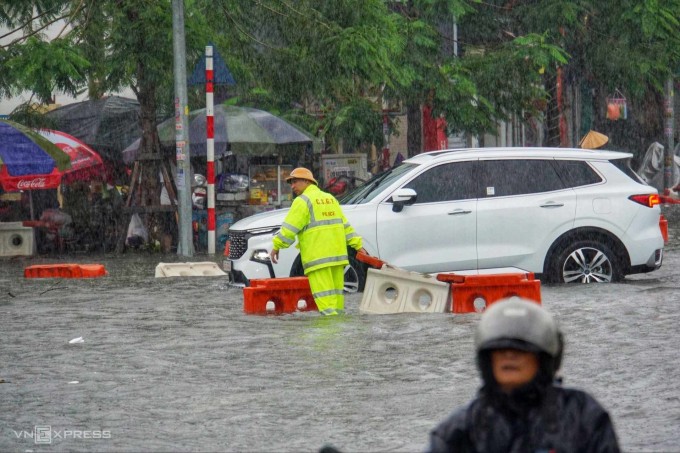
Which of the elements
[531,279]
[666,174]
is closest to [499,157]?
[531,279]

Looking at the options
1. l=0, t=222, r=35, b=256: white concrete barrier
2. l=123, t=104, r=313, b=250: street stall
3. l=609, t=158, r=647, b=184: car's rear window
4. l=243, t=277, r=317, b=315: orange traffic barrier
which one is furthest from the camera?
l=123, t=104, r=313, b=250: street stall

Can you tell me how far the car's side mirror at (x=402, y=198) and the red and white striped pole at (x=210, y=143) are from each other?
864 centimetres

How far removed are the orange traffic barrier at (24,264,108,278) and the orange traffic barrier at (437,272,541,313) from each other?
7.62m

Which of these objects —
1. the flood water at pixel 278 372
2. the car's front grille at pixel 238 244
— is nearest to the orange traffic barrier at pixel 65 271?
the flood water at pixel 278 372

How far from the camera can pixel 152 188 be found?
2538 cm

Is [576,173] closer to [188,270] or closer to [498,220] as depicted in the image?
[498,220]

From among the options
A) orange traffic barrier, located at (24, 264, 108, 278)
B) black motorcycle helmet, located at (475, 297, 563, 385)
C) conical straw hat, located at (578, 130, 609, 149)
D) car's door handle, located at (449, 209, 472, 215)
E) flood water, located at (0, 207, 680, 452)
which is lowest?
flood water, located at (0, 207, 680, 452)

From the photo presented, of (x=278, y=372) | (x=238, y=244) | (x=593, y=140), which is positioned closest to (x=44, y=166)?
(x=238, y=244)

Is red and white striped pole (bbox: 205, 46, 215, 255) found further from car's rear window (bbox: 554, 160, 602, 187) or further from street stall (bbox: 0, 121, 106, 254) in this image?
car's rear window (bbox: 554, 160, 602, 187)

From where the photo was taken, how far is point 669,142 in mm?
36938

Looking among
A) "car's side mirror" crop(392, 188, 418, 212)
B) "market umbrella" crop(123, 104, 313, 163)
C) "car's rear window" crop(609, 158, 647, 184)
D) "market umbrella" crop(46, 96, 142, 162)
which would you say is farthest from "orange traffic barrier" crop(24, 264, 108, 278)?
"market umbrella" crop(46, 96, 142, 162)

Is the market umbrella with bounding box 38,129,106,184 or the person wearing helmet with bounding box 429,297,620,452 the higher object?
the market umbrella with bounding box 38,129,106,184

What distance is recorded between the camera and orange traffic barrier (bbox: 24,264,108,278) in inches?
781

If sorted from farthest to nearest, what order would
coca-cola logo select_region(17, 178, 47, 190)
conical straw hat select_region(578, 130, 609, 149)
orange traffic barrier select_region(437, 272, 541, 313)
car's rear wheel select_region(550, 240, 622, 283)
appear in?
conical straw hat select_region(578, 130, 609, 149), coca-cola logo select_region(17, 178, 47, 190), car's rear wheel select_region(550, 240, 622, 283), orange traffic barrier select_region(437, 272, 541, 313)
